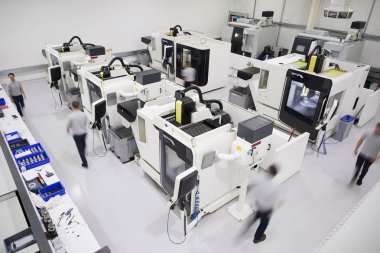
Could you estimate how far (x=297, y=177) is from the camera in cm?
494

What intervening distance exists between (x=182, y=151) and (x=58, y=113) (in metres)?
4.74

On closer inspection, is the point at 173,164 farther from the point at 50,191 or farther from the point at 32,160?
the point at 32,160

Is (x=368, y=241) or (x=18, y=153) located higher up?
(x=368, y=241)

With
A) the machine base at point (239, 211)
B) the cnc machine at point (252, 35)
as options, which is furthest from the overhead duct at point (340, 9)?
the cnc machine at point (252, 35)

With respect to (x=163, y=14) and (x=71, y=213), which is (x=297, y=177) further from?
(x=163, y=14)

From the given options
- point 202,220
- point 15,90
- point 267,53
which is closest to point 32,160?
point 202,220

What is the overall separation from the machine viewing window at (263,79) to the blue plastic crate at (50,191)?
4.70 m

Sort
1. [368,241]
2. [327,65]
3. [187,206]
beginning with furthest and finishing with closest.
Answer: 1. [327,65]
2. [187,206]
3. [368,241]

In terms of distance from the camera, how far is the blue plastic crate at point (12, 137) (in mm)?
4179

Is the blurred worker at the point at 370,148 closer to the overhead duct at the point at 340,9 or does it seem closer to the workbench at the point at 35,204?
the overhead duct at the point at 340,9

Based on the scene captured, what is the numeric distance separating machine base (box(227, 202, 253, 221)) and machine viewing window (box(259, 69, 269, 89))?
3.11m

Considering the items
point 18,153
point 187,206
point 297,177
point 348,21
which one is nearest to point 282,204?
point 297,177

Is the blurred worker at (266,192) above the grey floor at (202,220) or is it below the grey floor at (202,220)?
above

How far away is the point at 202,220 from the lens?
13.1 feet
